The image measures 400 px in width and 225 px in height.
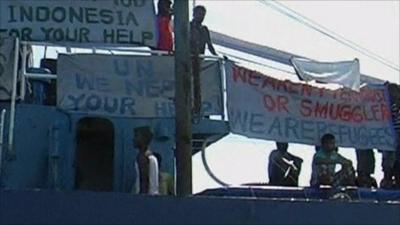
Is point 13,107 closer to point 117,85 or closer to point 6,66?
point 6,66

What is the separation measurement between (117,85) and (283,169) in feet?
6.36

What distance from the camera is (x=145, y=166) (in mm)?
9266

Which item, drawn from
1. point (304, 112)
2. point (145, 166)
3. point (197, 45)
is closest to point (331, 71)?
point (304, 112)

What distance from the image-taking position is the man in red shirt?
994cm

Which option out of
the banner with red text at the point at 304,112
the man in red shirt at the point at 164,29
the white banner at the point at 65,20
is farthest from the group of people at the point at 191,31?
the white banner at the point at 65,20

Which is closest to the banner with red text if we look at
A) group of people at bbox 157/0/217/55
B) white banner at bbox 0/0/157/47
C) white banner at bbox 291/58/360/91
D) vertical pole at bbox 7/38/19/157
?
white banner at bbox 291/58/360/91

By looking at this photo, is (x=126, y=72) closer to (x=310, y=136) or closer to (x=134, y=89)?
(x=134, y=89)

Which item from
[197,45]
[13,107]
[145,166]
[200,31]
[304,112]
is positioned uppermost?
[200,31]

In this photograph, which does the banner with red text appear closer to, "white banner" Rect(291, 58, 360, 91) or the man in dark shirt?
"white banner" Rect(291, 58, 360, 91)

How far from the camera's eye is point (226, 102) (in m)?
10.2

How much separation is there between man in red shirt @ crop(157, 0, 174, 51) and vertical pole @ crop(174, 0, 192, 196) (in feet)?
2.36

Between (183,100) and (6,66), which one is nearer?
(183,100)

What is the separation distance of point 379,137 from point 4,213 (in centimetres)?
479

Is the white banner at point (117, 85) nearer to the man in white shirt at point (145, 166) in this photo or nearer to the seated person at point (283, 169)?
the man in white shirt at point (145, 166)
